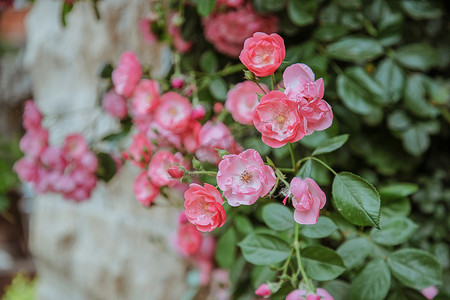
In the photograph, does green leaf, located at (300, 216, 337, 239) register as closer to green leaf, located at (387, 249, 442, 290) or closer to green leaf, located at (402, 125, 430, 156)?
green leaf, located at (387, 249, 442, 290)

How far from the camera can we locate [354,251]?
59 cm

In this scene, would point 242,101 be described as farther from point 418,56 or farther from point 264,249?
point 418,56

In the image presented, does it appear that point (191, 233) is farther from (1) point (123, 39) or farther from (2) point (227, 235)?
(1) point (123, 39)

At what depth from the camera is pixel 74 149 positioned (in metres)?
0.83

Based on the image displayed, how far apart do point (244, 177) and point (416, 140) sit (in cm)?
59

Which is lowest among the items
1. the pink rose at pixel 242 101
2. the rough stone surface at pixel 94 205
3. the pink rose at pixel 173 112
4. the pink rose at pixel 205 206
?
the rough stone surface at pixel 94 205

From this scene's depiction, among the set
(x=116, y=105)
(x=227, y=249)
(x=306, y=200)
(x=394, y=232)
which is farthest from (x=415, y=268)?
(x=116, y=105)

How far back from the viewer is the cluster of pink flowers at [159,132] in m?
0.61

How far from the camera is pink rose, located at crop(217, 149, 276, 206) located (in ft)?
1.35

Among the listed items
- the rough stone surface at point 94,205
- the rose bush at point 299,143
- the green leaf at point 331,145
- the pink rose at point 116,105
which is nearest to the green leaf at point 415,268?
the rose bush at point 299,143

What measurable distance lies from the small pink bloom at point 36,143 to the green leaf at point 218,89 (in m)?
0.37

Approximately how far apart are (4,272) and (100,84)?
2026 mm

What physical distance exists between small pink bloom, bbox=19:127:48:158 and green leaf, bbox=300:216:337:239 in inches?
22.9

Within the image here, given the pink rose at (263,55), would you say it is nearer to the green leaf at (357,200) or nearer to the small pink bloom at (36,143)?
the green leaf at (357,200)
